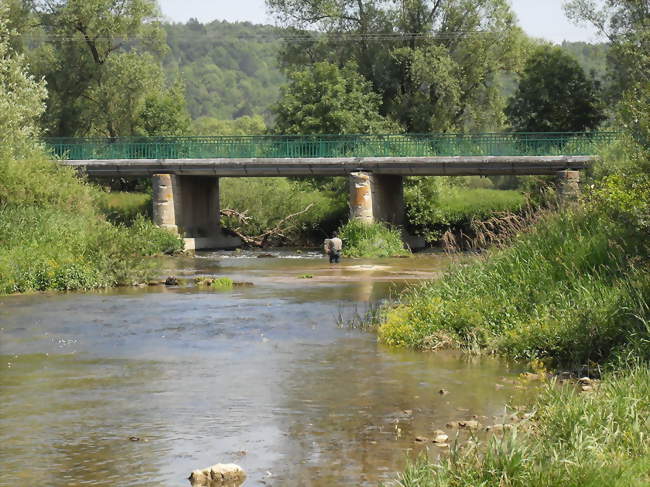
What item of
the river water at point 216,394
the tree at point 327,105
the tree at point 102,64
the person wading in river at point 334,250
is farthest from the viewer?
the tree at point 102,64

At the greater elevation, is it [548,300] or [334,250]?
[548,300]

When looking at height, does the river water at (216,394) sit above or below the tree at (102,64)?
below

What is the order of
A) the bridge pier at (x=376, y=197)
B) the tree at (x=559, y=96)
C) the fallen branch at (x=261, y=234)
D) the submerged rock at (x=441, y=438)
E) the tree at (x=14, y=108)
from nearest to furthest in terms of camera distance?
the submerged rock at (x=441, y=438) → the tree at (x=14, y=108) → the bridge pier at (x=376, y=197) → the fallen branch at (x=261, y=234) → the tree at (x=559, y=96)

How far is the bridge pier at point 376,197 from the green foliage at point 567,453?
3240cm

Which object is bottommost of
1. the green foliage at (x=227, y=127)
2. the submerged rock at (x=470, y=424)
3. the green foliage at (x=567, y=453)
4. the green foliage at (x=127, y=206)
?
the green foliage at (x=127, y=206)

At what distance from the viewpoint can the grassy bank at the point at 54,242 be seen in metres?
25.5

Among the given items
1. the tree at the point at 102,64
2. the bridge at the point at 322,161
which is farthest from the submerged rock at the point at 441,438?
the tree at the point at 102,64

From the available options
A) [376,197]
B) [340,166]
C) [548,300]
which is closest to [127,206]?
[340,166]

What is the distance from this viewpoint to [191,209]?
4747 centimetres

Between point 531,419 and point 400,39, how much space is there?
167ft

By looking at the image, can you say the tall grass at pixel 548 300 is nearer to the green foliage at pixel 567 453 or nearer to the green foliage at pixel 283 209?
the green foliage at pixel 567 453

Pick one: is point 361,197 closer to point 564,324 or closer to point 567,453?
point 564,324

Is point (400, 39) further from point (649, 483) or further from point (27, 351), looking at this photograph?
point (649, 483)

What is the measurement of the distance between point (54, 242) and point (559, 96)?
3673 centimetres
